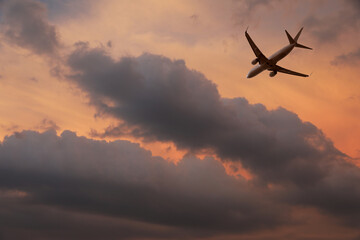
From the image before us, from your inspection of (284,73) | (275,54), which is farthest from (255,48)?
(284,73)

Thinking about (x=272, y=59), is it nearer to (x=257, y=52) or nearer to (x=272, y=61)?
(x=272, y=61)

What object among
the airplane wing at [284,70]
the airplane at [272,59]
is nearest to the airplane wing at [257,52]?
the airplane at [272,59]

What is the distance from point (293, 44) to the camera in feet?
476

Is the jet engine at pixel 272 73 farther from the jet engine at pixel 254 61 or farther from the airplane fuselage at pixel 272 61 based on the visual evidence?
the jet engine at pixel 254 61

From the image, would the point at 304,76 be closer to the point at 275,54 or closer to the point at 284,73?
the point at 284,73

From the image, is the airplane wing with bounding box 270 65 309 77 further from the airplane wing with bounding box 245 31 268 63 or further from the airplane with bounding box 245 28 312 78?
the airplane wing with bounding box 245 31 268 63

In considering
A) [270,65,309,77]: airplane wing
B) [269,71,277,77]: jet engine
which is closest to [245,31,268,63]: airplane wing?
[270,65,309,77]: airplane wing

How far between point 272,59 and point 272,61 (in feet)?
4.43

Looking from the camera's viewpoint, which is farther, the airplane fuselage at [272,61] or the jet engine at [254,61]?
the jet engine at [254,61]

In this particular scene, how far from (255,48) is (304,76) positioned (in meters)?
22.7

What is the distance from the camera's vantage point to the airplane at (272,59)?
145500mm

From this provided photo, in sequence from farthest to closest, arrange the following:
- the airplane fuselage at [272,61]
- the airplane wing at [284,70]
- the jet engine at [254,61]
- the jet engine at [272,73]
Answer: the jet engine at [272,73] → the airplane wing at [284,70] → the jet engine at [254,61] → the airplane fuselage at [272,61]

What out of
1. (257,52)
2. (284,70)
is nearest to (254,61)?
(257,52)

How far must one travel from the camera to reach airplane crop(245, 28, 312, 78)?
14550cm
